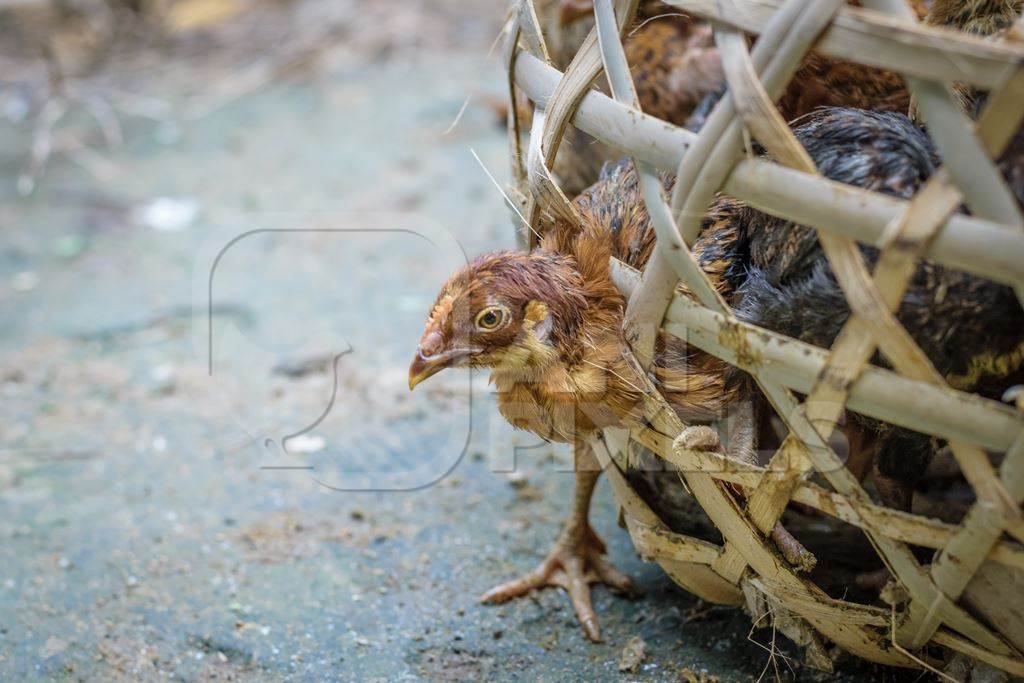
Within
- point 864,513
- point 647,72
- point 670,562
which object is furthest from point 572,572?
point 647,72

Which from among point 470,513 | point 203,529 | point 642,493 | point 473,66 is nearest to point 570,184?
point 470,513

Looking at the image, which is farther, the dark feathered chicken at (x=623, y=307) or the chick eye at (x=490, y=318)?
the chick eye at (x=490, y=318)

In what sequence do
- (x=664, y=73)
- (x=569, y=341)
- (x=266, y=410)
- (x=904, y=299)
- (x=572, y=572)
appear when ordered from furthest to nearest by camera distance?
(x=266, y=410) → (x=664, y=73) → (x=572, y=572) → (x=569, y=341) → (x=904, y=299)

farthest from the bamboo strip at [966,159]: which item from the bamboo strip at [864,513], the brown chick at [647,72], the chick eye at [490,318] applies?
the brown chick at [647,72]

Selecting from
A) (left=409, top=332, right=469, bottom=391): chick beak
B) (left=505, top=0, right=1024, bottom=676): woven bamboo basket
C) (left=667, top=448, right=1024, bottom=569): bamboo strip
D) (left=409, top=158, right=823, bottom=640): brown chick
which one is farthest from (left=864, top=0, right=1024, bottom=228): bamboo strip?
(left=409, top=332, right=469, bottom=391): chick beak

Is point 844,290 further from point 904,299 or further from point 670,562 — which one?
point 670,562

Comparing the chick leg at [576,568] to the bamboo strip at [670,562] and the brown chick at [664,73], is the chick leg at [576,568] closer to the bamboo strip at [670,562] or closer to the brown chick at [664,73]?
the bamboo strip at [670,562]

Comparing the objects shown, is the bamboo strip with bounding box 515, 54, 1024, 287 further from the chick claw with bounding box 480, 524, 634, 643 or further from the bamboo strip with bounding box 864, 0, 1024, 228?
the chick claw with bounding box 480, 524, 634, 643

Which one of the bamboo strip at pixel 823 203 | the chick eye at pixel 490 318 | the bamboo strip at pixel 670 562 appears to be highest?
the bamboo strip at pixel 823 203
